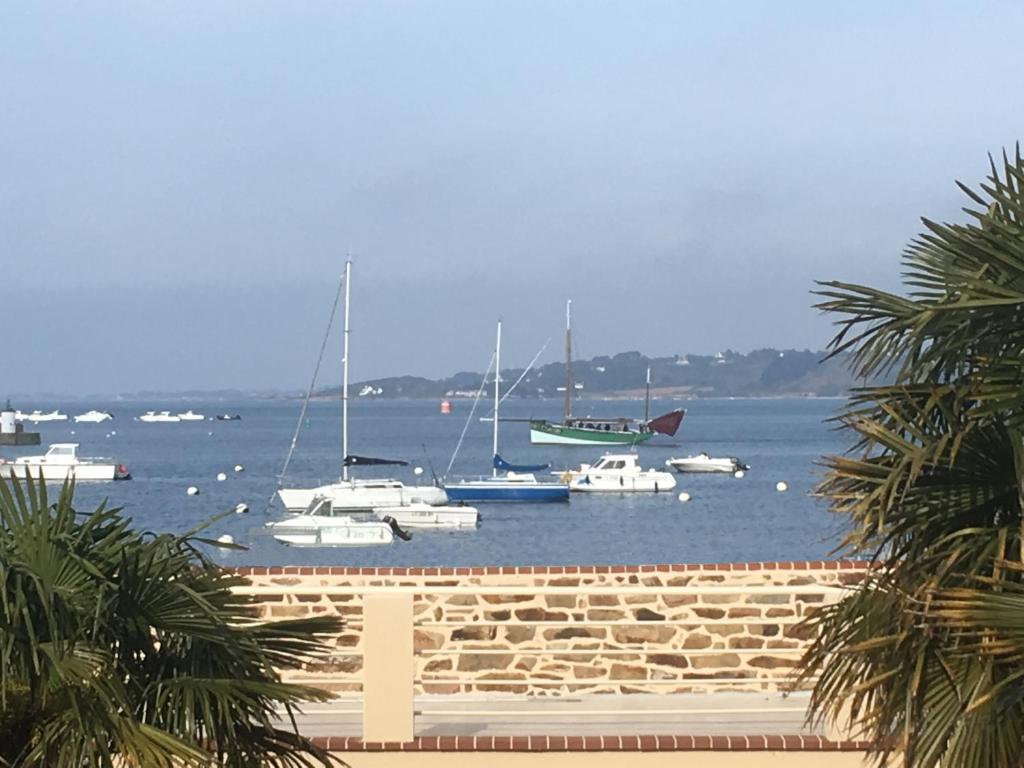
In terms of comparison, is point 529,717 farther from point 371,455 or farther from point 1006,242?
point 371,455

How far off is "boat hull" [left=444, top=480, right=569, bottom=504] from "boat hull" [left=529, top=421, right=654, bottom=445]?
4739 cm

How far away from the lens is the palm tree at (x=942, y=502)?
4.56 metres

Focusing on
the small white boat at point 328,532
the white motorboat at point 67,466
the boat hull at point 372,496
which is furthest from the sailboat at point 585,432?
the small white boat at point 328,532

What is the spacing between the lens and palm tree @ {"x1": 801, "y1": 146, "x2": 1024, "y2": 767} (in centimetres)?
456

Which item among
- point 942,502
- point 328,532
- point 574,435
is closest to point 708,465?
point 574,435

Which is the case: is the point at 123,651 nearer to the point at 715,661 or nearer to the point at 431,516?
the point at 715,661

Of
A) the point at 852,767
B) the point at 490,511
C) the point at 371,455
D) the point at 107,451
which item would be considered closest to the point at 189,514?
the point at 490,511

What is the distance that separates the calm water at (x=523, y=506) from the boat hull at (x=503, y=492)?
408 mm

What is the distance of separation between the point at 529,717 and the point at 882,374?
4170mm

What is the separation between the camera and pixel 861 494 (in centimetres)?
507

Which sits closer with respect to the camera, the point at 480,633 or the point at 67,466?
the point at 480,633

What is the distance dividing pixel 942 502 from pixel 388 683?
12.7 feet

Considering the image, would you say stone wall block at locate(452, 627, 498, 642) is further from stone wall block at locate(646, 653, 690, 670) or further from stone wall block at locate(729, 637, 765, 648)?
stone wall block at locate(729, 637, 765, 648)

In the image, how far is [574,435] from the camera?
370 ft
